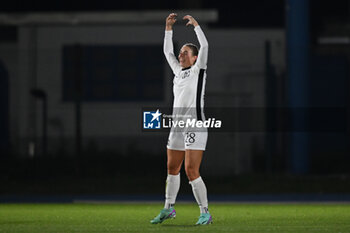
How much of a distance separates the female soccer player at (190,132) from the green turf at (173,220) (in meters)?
0.40

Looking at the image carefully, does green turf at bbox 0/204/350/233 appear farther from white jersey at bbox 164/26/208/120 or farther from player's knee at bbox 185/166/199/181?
white jersey at bbox 164/26/208/120

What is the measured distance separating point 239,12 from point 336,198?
14833 mm

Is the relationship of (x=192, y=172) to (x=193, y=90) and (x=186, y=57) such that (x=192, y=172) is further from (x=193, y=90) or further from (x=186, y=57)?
(x=186, y=57)

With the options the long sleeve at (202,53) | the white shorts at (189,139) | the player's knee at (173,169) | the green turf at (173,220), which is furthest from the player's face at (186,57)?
the green turf at (173,220)

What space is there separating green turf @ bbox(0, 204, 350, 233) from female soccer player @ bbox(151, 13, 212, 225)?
0.40 m

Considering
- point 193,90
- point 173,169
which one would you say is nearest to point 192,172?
point 173,169

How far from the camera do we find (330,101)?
21484mm

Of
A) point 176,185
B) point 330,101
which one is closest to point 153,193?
point 330,101

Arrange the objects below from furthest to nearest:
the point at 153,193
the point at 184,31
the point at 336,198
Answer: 1. the point at 184,31
2. the point at 153,193
3. the point at 336,198

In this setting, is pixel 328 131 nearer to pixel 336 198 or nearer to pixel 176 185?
pixel 336 198

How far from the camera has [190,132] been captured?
10672 mm

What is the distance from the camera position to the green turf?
35.2ft

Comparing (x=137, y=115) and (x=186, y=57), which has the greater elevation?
(x=186, y=57)

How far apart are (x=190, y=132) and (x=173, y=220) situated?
1.70m
